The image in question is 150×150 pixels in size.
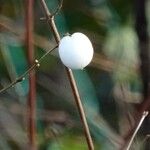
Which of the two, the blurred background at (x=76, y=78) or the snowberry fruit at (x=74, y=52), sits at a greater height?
the snowberry fruit at (x=74, y=52)

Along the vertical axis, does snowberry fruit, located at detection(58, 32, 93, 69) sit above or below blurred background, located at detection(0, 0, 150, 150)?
above

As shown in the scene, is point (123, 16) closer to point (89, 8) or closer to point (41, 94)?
point (89, 8)

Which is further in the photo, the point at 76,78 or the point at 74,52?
the point at 76,78

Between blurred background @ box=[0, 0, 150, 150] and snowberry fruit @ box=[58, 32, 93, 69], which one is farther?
blurred background @ box=[0, 0, 150, 150]

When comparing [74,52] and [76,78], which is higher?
[74,52]

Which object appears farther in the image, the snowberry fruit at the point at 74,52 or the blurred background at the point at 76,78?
the blurred background at the point at 76,78
